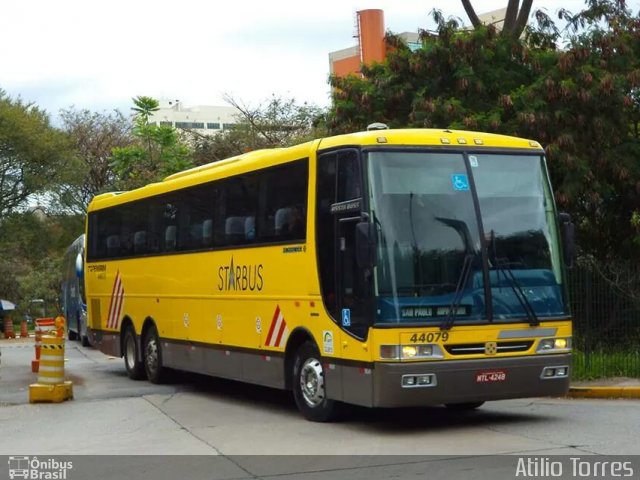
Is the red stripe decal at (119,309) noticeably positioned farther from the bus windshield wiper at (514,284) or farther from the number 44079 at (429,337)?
the bus windshield wiper at (514,284)

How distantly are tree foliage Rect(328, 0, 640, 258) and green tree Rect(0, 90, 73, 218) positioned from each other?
34203mm

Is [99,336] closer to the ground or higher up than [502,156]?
closer to the ground

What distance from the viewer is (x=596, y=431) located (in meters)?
11.1

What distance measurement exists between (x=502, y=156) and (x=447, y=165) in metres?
0.79

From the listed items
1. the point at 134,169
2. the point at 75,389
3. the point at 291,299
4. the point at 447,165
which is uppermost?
the point at 134,169

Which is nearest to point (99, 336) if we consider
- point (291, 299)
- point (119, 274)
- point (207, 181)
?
point (119, 274)

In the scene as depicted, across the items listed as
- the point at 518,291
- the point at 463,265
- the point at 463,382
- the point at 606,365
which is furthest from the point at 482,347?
the point at 606,365

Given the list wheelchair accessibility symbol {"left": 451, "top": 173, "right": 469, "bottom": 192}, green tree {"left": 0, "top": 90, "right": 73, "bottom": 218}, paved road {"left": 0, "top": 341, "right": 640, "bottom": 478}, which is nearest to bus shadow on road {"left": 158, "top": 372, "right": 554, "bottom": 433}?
paved road {"left": 0, "top": 341, "right": 640, "bottom": 478}

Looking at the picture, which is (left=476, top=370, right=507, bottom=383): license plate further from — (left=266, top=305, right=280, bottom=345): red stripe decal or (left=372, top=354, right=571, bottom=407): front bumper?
(left=266, top=305, right=280, bottom=345): red stripe decal

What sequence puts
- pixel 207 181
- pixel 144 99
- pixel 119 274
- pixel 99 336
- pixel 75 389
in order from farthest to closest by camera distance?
1. pixel 144 99
2. pixel 99 336
3. pixel 119 274
4. pixel 75 389
5. pixel 207 181

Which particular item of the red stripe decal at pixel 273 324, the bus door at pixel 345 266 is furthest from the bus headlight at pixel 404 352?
the red stripe decal at pixel 273 324

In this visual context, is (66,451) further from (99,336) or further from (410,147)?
(99,336)

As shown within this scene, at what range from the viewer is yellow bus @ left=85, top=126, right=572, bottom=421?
1103cm

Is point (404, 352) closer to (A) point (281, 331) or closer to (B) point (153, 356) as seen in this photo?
(A) point (281, 331)
